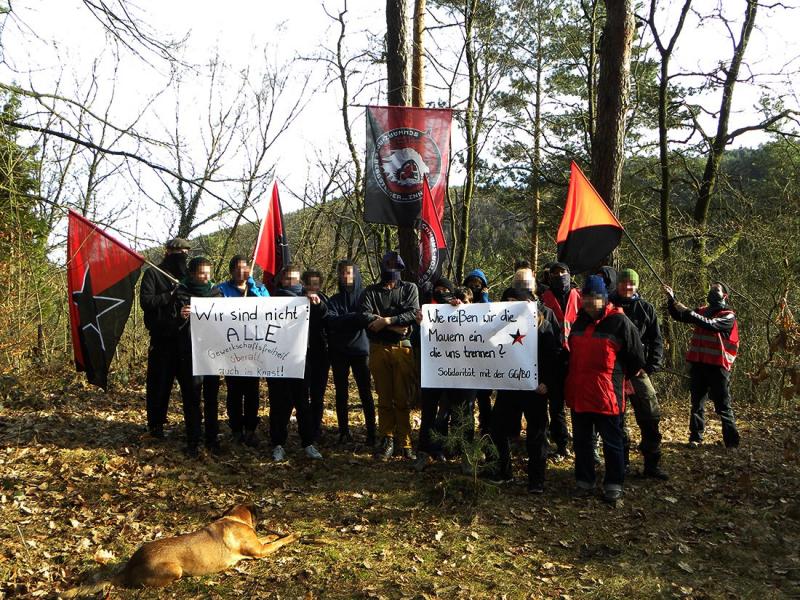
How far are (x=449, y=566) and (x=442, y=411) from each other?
231 centimetres

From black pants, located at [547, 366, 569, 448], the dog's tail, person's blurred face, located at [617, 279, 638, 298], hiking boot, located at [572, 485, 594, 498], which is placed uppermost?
person's blurred face, located at [617, 279, 638, 298]

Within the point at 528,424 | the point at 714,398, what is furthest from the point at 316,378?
the point at 714,398

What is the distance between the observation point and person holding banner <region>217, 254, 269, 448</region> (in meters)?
8.01

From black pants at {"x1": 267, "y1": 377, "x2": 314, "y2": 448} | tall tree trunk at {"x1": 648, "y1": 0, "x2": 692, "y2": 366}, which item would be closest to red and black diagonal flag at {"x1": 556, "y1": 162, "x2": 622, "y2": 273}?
black pants at {"x1": 267, "y1": 377, "x2": 314, "y2": 448}

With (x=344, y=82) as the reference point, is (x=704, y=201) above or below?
below

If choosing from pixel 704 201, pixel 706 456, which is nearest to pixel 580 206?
pixel 706 456

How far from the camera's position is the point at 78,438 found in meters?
8.11

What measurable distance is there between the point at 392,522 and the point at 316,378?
2592 mm

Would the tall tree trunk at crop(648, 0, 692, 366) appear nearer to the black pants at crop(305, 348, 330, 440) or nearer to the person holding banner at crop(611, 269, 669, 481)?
the person holding banner at crop(611, 269, 669, 481)

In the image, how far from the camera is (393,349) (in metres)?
7.66

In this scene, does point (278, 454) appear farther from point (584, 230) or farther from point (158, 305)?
point (584, 230)

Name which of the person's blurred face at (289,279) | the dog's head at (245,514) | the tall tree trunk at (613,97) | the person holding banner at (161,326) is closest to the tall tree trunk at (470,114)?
the tall tree trunk at (613,97)

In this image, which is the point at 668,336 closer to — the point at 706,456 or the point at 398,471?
the point at 706,456

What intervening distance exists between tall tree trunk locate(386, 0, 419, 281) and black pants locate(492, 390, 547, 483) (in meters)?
3.51
